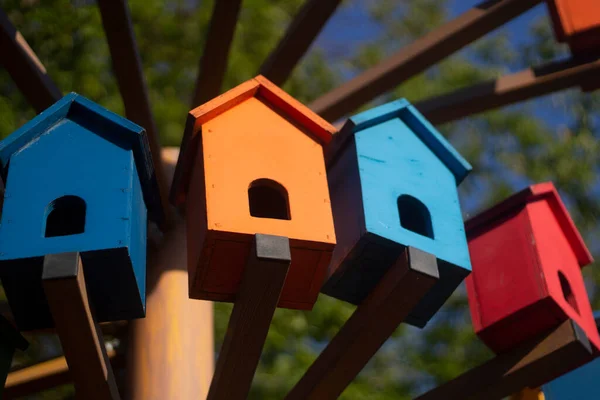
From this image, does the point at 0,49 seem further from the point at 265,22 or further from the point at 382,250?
the point at 265,22

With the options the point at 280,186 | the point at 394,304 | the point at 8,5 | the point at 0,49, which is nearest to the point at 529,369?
the point at 394,304

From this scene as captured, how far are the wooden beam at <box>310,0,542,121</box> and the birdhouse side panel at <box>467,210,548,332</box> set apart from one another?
0.71 metres

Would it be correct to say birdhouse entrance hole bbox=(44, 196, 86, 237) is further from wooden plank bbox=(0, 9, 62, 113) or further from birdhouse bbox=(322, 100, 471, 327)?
birdhouse bbox=(322, 100, 471, 327)

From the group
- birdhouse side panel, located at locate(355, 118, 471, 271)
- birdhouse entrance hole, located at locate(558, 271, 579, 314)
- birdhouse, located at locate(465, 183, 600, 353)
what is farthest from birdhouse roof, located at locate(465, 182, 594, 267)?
birdhouse side panel, located at locate(355, 118, 471, 271)

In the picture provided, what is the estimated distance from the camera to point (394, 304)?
232 centimetres

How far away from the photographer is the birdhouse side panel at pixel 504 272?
2.83 meters

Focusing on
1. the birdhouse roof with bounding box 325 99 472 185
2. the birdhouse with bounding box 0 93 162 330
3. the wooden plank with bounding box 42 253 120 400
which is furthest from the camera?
the birdhouse roof with bounding box 325 99 472 185

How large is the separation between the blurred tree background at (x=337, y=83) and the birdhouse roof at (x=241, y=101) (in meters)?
2.16

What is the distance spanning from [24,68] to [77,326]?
126 cm

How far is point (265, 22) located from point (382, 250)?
3.84 m

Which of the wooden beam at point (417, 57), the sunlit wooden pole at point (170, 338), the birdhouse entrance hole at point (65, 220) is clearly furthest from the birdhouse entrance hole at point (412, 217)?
the birdhouse entrance hole at point (65, 220)

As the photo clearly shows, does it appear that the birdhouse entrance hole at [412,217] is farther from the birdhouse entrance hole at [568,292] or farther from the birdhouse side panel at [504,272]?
the birdhouse entrance hole at [568,292]


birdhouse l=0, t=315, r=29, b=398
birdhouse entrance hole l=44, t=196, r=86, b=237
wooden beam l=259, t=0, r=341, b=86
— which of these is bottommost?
birdhouse l=0, t=315, r=29, b=398

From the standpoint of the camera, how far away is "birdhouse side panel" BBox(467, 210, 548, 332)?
9.29 ft
